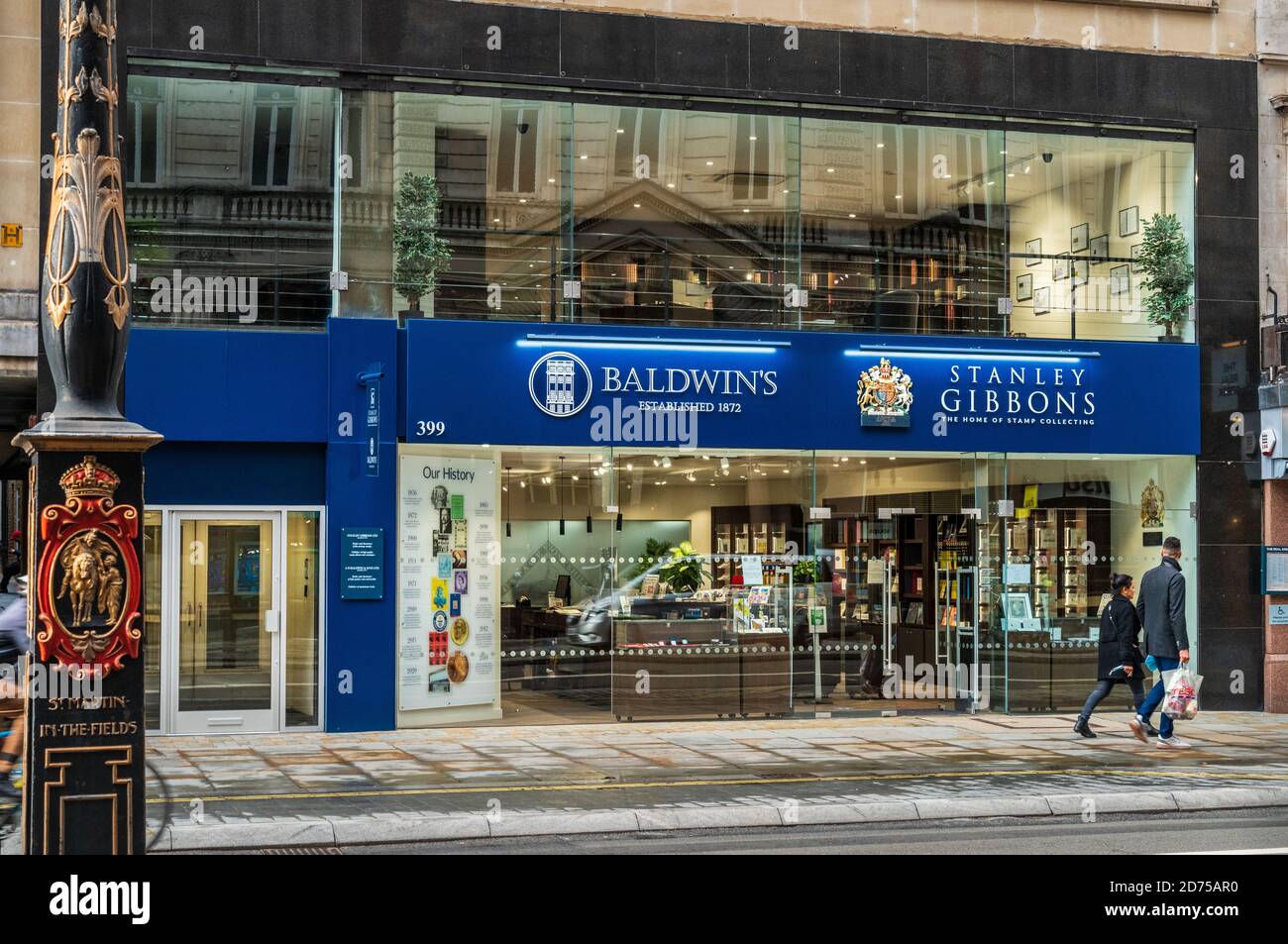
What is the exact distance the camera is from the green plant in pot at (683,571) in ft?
56.3

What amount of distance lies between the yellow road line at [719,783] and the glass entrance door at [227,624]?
4.60m

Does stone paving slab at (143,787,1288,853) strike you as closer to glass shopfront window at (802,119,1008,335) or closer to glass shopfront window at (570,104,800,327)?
glass shopfront window at (570,104,800,327)

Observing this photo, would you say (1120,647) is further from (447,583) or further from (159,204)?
(159,204)

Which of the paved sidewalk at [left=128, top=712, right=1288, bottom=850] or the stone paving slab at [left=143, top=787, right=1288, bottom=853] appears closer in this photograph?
the stone paving slab at [left=143, top=787, right=1288, bottom=853]

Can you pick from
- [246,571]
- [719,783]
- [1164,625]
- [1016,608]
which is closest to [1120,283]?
[1016,608]

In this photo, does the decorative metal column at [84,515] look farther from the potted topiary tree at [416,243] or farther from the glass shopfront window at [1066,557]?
the glass shopfront window at [1066,557]

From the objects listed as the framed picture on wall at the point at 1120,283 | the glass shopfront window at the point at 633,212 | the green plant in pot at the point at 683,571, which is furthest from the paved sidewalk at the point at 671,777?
the framed picture on wall at the point at 1120,283

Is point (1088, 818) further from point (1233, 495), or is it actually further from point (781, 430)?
point (1233, 495)

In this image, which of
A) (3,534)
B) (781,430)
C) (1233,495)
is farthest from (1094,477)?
(3,534)

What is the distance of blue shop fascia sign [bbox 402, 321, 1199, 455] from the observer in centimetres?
1662

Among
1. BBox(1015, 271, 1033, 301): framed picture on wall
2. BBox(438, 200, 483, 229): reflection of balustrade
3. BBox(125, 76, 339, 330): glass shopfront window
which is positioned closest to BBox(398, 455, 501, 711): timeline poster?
BBox(125, 76, 339, 330): glass shopfront window

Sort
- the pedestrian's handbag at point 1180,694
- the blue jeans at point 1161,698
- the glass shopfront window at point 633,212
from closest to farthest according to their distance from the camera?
the pedestrian's handbag at point 1180,694, the blue jeans at point 1161,698, the glass shopfront window at point 633,212

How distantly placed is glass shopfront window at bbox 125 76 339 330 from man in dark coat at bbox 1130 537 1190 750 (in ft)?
31.5

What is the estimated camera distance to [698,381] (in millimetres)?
17328
